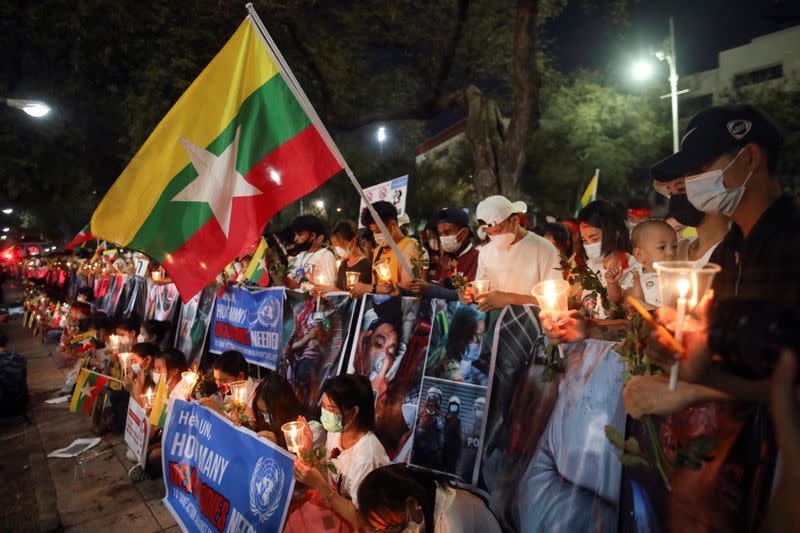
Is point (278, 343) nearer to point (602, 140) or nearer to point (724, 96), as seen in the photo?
point (602, 140)

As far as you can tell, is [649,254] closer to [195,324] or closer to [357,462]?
[357,462]

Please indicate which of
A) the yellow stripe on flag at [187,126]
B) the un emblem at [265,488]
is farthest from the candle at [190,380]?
the un emblem at [265,488]

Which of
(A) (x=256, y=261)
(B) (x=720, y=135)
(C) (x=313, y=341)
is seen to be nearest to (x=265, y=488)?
(C) (x=313, y=341)

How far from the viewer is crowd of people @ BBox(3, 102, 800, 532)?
1694mm

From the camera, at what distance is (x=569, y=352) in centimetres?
288

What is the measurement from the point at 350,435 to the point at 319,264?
3.06 m

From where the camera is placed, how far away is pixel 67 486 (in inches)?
229

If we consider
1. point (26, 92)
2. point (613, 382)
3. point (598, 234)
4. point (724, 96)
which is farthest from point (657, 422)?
point (724, 96)

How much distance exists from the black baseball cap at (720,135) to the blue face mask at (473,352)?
1.72 metres

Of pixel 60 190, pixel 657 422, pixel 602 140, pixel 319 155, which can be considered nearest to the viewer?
pixel 657 422

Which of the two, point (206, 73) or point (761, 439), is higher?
point (206, 73)

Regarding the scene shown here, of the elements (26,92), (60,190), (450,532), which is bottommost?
(450,532)

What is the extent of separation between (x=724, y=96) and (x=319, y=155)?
3714 centimetres

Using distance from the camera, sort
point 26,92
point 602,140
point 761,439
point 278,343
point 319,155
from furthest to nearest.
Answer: point 602,140
point 26,92
point 278,343
point 319,155
point 761,439
